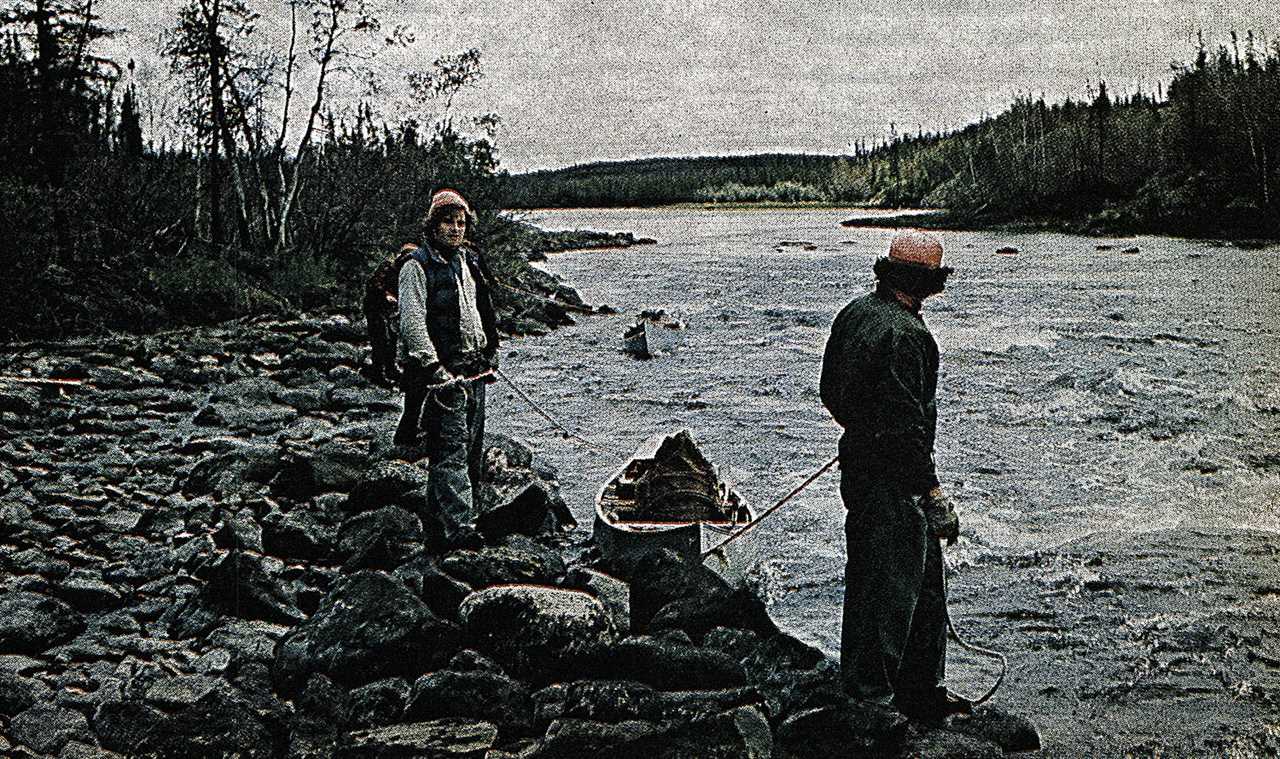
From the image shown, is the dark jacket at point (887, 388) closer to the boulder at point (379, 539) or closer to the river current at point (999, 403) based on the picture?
the river current at point (999, 403)

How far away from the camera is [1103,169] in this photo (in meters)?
70.2

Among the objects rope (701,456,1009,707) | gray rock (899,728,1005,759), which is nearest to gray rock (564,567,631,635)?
rope (701,456,1009,707)

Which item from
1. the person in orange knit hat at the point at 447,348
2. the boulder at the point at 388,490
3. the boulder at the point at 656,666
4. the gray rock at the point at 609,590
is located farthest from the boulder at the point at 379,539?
the boulder at the point at 656,666

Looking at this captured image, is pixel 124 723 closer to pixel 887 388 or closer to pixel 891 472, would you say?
pixel 891 472

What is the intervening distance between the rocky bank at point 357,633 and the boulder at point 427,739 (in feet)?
0.04

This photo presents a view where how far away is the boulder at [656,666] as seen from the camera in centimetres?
549

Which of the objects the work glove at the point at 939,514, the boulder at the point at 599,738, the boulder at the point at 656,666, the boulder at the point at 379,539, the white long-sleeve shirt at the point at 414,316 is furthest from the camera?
the boulder at the point at 379,539

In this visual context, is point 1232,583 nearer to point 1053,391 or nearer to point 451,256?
point 451,256

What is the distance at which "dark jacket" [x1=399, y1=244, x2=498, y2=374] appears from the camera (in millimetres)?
6539

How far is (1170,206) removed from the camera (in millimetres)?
49812

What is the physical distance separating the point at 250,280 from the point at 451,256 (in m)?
18.3

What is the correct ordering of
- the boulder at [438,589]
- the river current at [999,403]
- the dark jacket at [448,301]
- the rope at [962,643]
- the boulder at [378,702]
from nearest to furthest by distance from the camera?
the boulder at [378,702], the rope at [962,643], the boulder at [438,589], the dark jacket at [448,301], the river current at [999,403]

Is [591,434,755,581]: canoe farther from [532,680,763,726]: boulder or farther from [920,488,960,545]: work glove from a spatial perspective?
[920,488,960,545]: work glove

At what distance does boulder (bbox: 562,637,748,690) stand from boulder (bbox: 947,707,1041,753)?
1.13m
